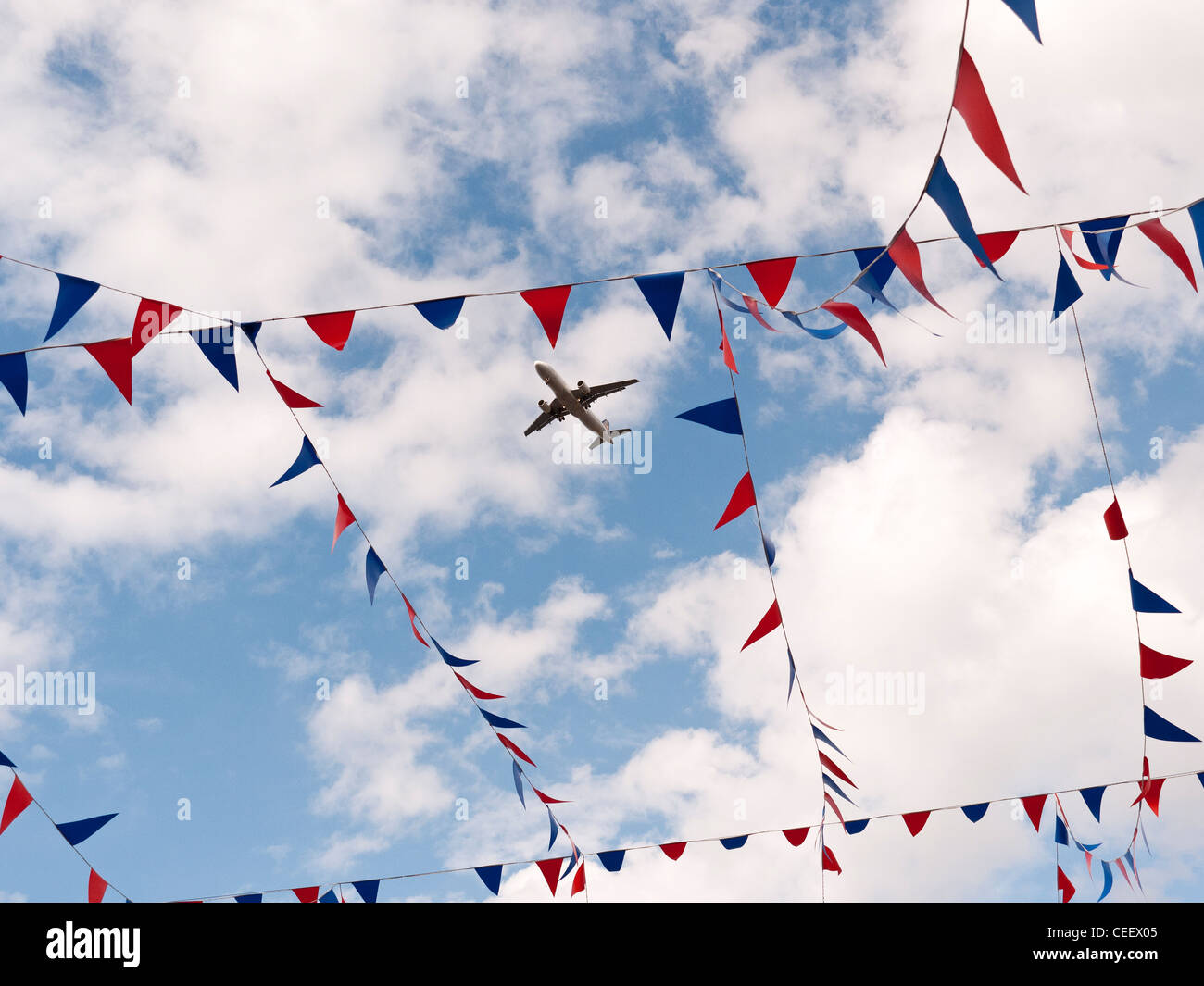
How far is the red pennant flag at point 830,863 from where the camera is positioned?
27.1 ft

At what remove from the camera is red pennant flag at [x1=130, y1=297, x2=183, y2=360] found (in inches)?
→ 196

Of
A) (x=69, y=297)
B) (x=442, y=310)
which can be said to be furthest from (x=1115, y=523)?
(x=69, y=297)

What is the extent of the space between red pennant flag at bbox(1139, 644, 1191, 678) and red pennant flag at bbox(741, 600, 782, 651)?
2.71m

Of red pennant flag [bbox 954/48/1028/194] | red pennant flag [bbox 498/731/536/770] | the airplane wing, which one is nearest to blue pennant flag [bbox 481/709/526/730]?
red pennant flag [bbox 498/731/536/770]

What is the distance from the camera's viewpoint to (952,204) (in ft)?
12.8

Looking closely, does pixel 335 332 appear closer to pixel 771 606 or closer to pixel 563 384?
pixel 771 606

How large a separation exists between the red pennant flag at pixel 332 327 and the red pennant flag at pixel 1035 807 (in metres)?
6.65

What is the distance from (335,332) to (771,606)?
3.63 m

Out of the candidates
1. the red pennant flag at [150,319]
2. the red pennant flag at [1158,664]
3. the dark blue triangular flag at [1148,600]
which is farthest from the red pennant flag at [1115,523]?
the red pennant flag at [150,319]

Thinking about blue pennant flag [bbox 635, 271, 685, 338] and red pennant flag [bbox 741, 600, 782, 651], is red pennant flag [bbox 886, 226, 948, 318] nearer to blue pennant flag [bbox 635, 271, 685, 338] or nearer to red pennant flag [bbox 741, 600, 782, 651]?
blue pennant flag [bbox 635, 271, 685, 338]

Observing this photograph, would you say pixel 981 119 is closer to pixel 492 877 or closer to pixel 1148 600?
pixel 1148 600
